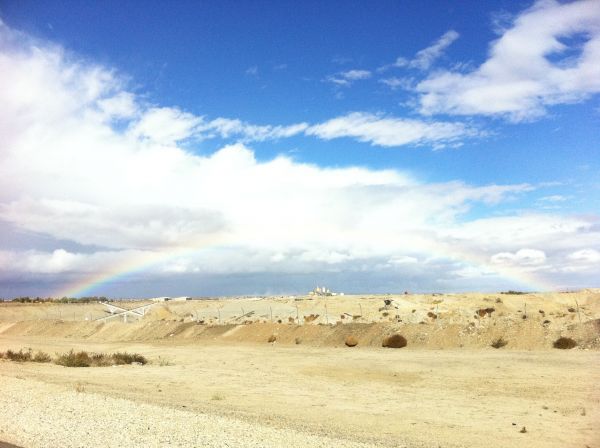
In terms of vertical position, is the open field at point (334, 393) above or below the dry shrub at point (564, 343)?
below

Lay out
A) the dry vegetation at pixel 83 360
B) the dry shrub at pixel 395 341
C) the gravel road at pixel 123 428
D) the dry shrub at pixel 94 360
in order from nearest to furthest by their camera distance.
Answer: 1. the gravel road at pixel 123 428
2. the dry shrub at pixel 94 360
3. the dry vegetation at pixel 83 360
4. the dry shrub at pixel 395 341

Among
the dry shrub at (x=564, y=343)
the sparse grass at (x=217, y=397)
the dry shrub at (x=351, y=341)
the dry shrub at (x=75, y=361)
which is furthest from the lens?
the dry shrub at (x=351, y=341)

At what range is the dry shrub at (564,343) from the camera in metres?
34.6

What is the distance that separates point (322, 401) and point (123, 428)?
9569 millimetres

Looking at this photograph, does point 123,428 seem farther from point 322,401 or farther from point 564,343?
point 564,343

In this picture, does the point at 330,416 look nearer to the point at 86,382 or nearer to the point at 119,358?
the point at 86,382

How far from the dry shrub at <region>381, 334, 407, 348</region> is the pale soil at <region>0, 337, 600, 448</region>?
17.4 ft

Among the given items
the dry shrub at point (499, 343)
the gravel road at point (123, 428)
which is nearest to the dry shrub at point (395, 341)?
the dry shrub at point (499, 343)

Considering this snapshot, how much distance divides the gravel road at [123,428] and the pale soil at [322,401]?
0.04 m

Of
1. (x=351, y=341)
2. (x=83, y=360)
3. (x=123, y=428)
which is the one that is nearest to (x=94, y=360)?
(x=83, y=360)

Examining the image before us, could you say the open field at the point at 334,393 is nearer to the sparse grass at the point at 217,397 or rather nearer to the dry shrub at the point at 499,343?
the sparse grass at the point at 217,397

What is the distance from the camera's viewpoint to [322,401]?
20.9m

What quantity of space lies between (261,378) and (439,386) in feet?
29.4

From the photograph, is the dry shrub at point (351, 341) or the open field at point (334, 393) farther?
the dry shrub at point (351, 341)
